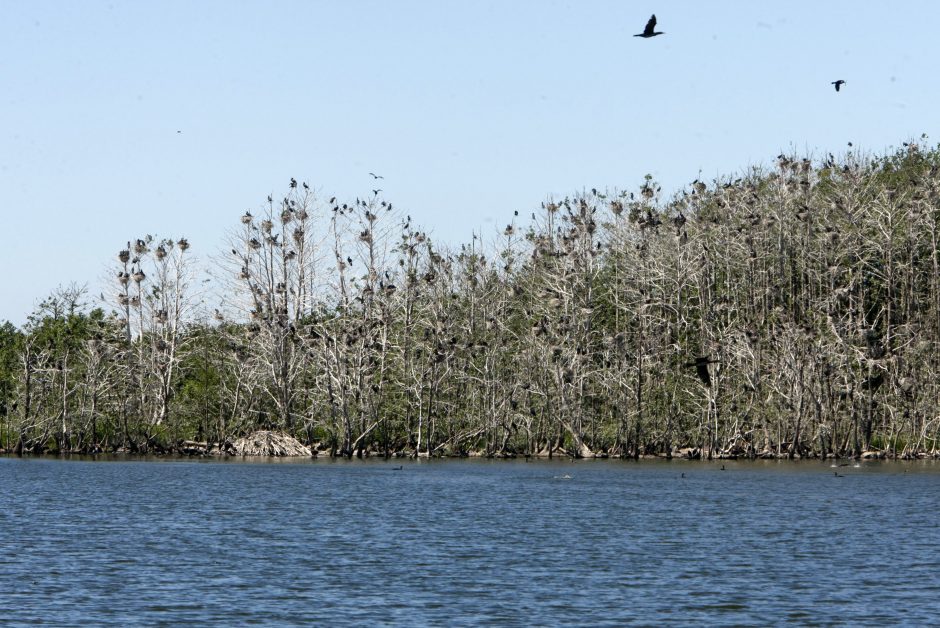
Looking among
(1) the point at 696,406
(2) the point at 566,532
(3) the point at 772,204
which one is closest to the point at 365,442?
(1) the point at 696,406

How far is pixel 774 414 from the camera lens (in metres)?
78.7

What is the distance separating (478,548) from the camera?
39.2 m

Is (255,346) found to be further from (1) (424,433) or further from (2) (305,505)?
(2) (305,505)

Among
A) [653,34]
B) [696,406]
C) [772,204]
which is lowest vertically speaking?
[696,406]

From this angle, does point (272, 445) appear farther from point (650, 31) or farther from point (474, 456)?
point (650, 31)

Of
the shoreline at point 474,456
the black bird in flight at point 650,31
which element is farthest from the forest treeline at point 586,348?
the black bird in flight at point 650,31

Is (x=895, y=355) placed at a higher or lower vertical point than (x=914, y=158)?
lower

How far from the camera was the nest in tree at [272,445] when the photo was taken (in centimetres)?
8538

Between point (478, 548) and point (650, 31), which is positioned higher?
point (650, 31)

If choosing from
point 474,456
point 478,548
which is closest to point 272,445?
point 474,456

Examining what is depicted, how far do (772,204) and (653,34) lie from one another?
58.7 metres

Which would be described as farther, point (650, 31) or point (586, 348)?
point (586, 348)

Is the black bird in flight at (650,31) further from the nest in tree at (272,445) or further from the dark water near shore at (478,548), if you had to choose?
the nest in tree at (272,445)

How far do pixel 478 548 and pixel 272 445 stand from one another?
48318mm
